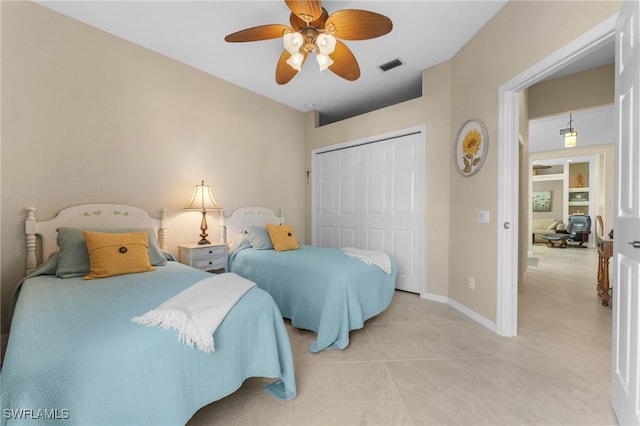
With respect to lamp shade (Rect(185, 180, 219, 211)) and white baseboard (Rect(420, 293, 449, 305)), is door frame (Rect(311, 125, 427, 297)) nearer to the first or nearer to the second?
white baseboard (Rect(420, 293, 449, 305))

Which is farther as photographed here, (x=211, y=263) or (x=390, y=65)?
(x=390, y=65)

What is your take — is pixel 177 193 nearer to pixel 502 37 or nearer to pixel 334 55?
pixel 334 55

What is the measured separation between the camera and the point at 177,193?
10.1 feet

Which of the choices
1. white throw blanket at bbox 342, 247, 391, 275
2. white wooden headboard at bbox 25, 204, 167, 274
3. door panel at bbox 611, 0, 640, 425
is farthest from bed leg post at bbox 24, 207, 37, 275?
door panel at bbox 611, 0, 640, 425

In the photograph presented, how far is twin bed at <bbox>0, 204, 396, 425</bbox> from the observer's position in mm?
916

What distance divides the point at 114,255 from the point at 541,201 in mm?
11555

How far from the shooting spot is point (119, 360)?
3.23 feet

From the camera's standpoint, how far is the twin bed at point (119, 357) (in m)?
0.90

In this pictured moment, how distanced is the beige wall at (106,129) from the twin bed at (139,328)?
24cm

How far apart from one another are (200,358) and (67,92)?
271 cm

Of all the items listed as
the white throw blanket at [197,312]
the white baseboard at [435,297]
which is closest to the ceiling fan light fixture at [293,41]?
the white throw blanket at [197,312]

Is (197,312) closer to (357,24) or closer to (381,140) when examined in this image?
(357,24)

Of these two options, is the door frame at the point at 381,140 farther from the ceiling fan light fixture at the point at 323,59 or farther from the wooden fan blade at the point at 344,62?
the ceiling fan light fixture at the point at 323,59

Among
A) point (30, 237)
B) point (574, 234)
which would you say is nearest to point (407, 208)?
point (30, 237)
